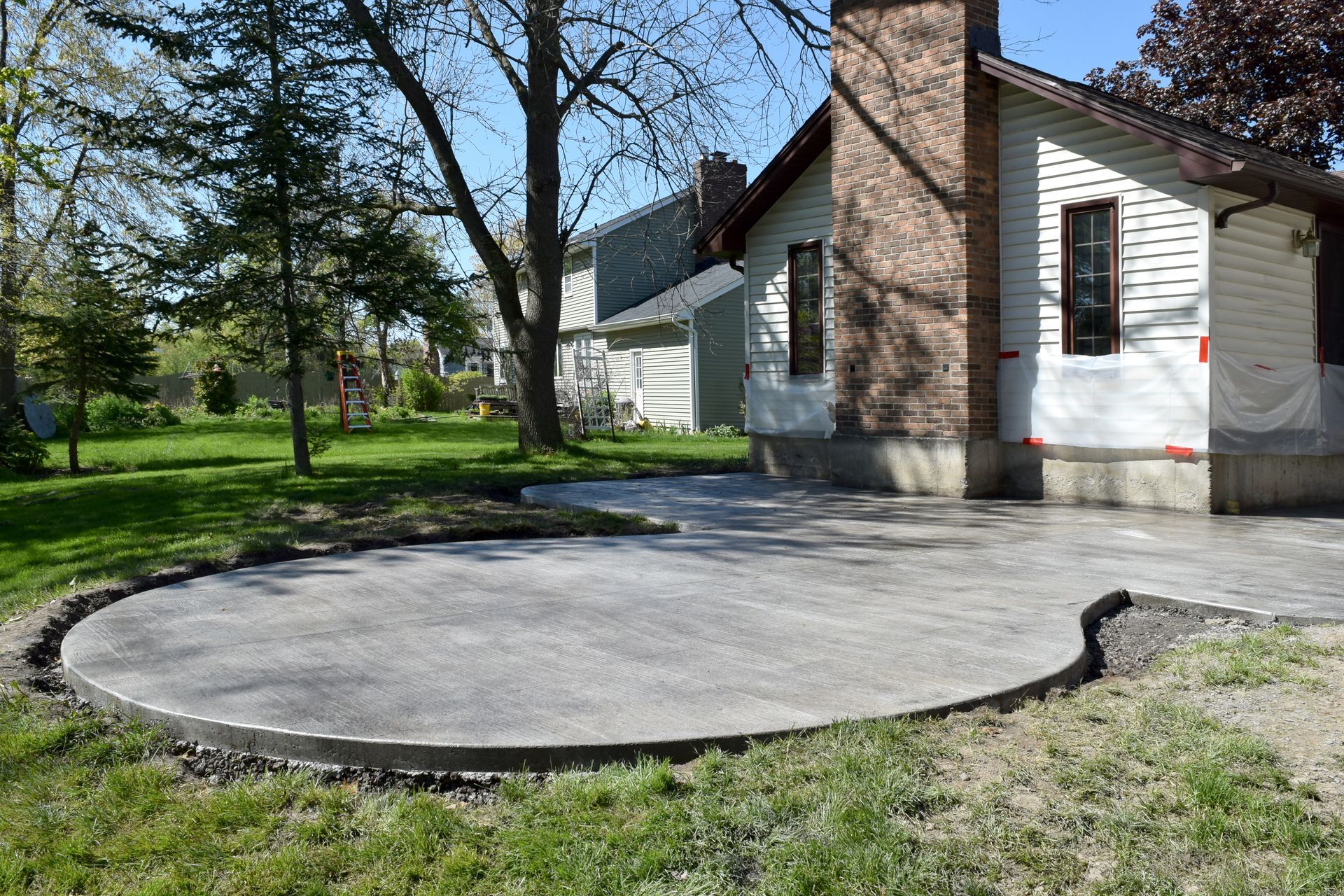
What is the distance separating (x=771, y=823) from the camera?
283cm

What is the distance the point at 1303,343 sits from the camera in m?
10.4

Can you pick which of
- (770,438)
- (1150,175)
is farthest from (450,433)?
(1150,175)

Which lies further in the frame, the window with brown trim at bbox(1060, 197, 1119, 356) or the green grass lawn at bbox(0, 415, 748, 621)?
the window with brown trim at bbox(1060, 197, 1119, 356)

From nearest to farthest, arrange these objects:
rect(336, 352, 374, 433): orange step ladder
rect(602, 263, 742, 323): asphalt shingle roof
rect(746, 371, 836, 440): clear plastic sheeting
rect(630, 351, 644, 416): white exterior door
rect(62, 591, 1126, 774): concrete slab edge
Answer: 1. rect(62, 591, 1126, 774): concrete slab edge
2. rect(746, 371, 836, 440): clear plastic sheeting
3. rect(336, 352, 374, 433): orange step ladder
4. rect(602, 263, 742, 323): asphalt shingle roof
5. rect(630, 351, 644, 416): white exterior door

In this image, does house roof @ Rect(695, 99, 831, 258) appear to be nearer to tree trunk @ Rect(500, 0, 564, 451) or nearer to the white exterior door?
tree trunk @ Rect(500, 0, 564, 451)

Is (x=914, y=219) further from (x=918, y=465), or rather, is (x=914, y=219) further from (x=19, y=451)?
(x=19, y=451)

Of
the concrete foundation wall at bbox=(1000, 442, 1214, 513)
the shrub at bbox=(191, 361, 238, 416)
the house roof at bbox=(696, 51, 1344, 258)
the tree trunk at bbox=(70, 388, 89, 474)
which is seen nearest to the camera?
the house roof at bbox=(696, 51, 1344, 258)

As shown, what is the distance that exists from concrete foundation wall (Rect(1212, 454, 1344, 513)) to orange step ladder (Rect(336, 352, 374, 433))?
697 inches

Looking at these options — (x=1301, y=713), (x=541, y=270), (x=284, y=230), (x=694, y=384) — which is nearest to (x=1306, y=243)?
(x=1301, y=713)

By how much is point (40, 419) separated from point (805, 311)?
14.5 meters

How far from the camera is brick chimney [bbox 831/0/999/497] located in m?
10.2

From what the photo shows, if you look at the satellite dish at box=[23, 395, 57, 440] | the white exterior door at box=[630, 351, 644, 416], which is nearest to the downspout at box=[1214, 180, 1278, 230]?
the satellite dish at box=[23, 395, 57, 440]

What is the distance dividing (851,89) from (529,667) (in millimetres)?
9091

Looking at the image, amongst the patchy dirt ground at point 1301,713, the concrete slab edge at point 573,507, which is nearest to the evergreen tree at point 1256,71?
the concrete slab edge at point 573,507
